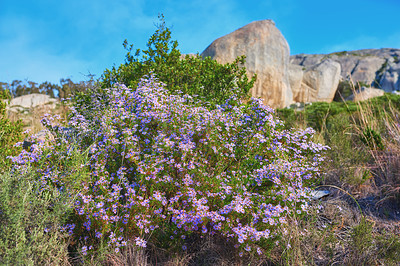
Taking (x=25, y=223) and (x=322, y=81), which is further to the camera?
(x=322, y=81)

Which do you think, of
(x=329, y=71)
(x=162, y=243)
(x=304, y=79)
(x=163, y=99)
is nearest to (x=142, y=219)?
(x=162, y=243)

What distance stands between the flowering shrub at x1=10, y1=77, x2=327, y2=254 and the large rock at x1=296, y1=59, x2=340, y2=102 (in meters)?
16.9

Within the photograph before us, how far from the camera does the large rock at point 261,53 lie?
12438 millimetres

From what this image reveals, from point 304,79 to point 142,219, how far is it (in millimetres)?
19059

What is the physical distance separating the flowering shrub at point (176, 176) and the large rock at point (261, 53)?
831 centimetres

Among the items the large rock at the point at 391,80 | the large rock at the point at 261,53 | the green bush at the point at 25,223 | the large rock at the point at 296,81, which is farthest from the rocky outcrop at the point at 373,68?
the green bush at the point at 25,223

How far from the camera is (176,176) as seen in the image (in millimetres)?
3656

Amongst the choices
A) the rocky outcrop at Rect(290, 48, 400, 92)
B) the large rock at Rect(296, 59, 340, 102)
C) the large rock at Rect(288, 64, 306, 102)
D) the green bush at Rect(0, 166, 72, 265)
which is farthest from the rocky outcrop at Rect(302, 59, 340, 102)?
the green bush at Rect(0, 166, 72, 265)

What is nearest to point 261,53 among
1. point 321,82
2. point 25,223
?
point 321,82

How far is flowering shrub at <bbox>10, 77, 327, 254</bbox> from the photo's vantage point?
307 cm

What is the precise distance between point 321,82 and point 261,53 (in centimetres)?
918

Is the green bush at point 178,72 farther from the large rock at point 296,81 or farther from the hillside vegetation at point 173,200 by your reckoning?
the large rock at point 296,81

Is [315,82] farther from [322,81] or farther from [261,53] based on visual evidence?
[261,53]

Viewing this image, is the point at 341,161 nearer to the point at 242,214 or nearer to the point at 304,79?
the point at 242,214
